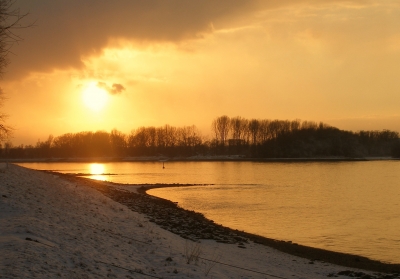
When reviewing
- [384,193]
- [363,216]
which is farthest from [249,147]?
[363,216]

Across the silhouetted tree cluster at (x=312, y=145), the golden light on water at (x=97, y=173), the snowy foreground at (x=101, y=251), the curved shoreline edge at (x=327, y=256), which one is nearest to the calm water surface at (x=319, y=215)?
the curved shoreline edge at (x=327, y=256)

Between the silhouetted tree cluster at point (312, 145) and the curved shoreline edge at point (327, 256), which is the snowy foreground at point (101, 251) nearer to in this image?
the curved shoreline edge at point (327, 256)

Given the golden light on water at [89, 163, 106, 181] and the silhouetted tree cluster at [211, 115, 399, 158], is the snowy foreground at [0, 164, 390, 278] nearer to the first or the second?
the golden light on water at [89, 163, 106, 181]

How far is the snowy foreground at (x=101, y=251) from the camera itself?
411 inches

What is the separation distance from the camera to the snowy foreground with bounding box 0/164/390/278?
10.4 meters

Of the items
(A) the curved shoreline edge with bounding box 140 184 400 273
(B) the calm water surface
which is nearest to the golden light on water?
(B) the calm water surface

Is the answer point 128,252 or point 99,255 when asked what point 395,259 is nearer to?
point 128,252

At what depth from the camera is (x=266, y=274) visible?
13.9m

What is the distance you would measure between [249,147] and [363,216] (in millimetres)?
163565

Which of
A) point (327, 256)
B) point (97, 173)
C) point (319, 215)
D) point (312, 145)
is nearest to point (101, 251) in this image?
point (327, 256)

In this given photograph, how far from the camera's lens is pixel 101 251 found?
503 inches

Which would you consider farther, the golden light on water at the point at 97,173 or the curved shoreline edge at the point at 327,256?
the golden light on water at the point at 97,173

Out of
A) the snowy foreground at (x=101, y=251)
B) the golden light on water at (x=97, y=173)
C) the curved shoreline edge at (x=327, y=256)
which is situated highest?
the snowy foreground at (x=101, y=251)

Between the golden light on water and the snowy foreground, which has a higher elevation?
the snowy foreground
